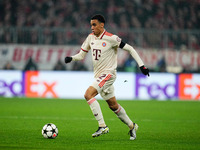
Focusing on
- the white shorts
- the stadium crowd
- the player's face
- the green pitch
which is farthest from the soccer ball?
the stadium crowd

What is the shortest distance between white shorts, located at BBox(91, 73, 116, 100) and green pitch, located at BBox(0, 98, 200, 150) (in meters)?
0.89

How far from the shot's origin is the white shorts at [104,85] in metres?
8.34

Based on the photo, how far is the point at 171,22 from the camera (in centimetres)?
2633

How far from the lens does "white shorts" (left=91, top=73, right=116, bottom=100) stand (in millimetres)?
8344

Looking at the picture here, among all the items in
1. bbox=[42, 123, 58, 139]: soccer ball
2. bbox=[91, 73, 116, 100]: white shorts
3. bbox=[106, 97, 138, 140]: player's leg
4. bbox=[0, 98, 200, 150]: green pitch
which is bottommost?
bbox=[0, 98, 200, 150]: green pitch

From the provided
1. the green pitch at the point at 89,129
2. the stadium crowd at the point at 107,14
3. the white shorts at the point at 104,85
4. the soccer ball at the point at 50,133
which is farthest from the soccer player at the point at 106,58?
the stadium crowd at the point at 107,14

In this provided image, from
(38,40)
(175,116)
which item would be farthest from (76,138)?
(38,40)

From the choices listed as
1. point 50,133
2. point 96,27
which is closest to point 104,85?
point 96,27

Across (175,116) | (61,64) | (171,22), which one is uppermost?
(171,22)

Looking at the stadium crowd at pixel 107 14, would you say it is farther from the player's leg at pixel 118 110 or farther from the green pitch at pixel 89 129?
the player's leg at pixel 118 110

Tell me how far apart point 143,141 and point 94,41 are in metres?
2.13

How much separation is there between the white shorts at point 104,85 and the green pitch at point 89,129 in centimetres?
89

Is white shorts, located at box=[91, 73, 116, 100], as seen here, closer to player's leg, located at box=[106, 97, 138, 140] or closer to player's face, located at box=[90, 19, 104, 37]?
player's leg, located at box=[106, 97, 138, 140]

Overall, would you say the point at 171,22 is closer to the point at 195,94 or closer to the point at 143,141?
the point at 195,94
